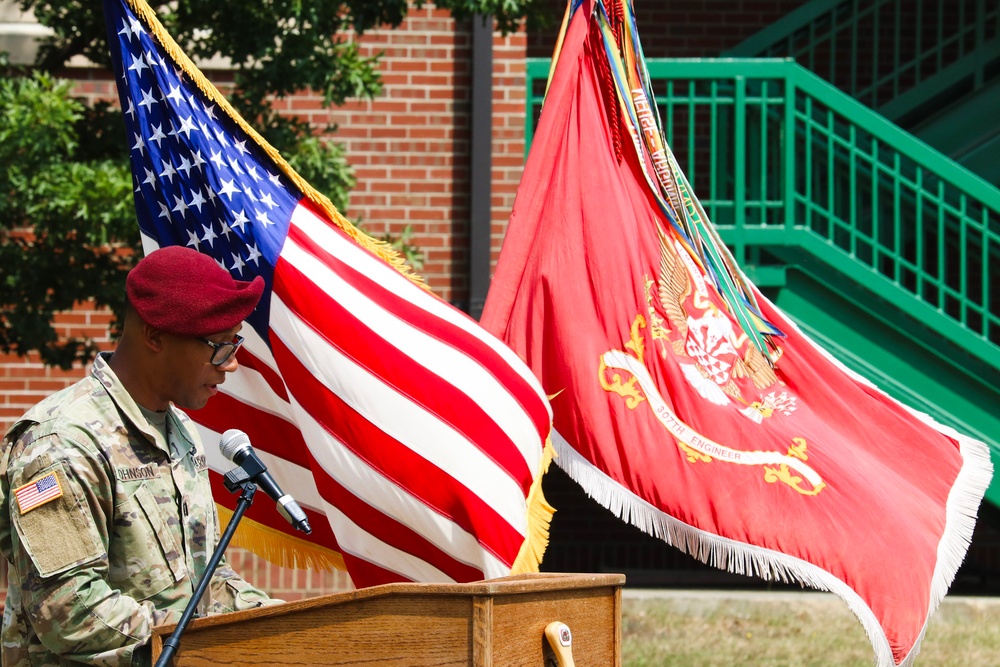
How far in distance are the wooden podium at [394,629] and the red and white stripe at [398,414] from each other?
1417mm

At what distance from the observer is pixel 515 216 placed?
15.3 ft

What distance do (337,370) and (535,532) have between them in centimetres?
78

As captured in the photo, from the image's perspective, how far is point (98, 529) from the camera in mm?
2574

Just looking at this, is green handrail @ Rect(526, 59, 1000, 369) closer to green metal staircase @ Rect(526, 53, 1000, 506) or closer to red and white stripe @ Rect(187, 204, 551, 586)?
green metal staircase @ Rect(526, 53, 1000, 506)

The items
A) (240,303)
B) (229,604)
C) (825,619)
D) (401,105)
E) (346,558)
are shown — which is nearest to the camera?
(240,303)

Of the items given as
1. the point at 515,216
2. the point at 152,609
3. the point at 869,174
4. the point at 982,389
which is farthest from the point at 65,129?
the point at 982,389

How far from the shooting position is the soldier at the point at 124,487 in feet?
8.16

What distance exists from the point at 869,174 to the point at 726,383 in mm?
3093

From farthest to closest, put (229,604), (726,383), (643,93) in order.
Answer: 1. (643,93)
2. (726,383)
3. (229,604)

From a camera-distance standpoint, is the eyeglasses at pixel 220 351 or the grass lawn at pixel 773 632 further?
the grass lawn at pixel 773 632

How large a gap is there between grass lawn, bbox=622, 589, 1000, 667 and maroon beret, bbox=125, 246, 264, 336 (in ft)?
14.9

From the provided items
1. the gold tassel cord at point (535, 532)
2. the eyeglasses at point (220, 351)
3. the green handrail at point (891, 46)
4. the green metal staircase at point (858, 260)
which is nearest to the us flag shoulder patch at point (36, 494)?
the eyeglasses at point (220, 351)

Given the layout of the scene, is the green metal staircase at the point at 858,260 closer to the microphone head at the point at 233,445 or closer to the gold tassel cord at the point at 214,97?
the gold tassel cord at the point at 214,97

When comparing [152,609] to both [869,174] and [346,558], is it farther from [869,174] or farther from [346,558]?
[869,174]
